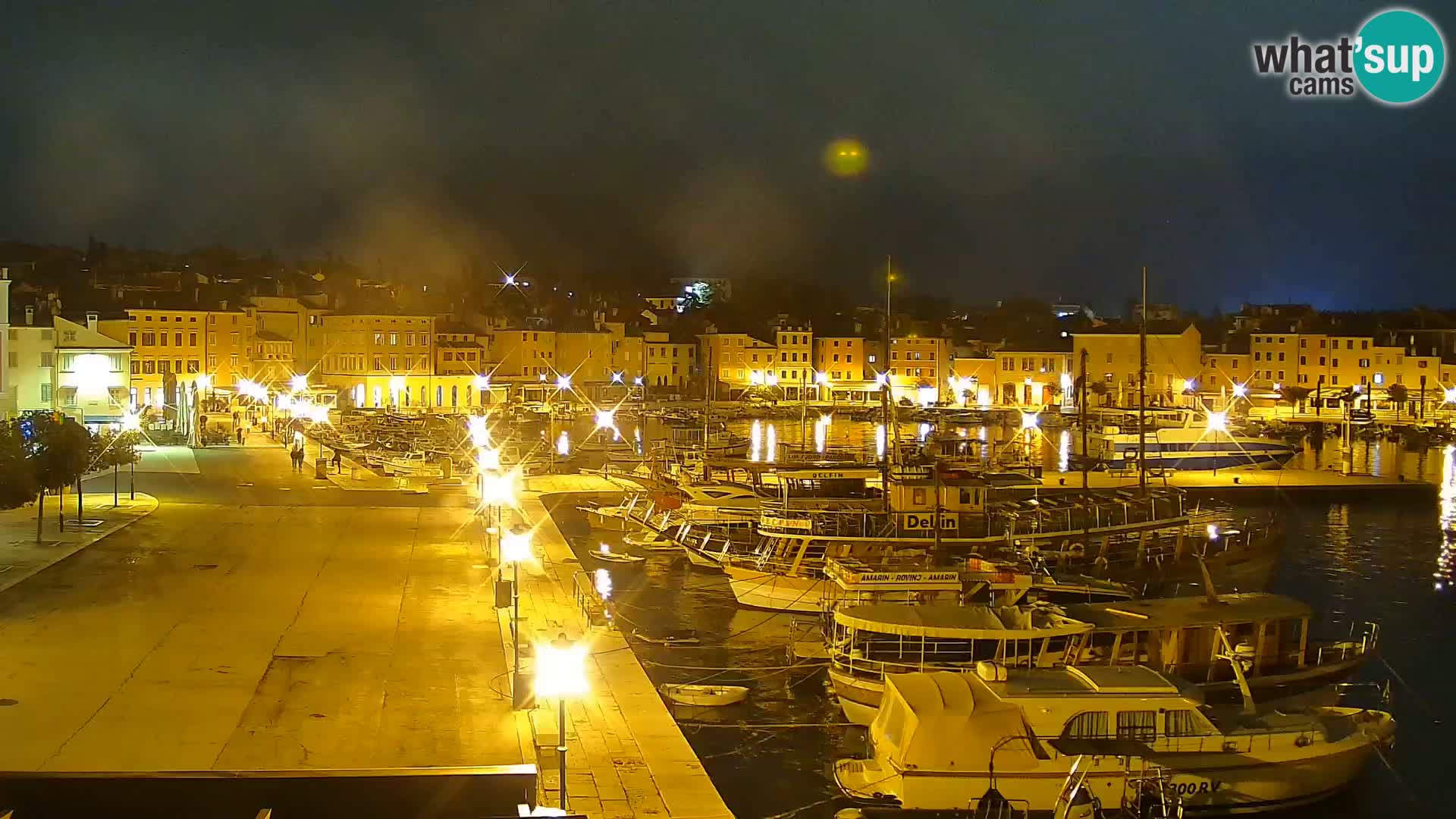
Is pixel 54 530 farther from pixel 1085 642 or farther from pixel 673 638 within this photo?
pixel 1085 642

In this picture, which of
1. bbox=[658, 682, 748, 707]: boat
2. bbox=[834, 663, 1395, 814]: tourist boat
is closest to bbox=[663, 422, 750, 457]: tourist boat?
bbox=[658, 682, 748, 707]: boat

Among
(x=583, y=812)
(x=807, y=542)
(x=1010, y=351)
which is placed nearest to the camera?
(x=583, y=812)

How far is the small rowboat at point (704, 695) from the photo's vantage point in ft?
40.2

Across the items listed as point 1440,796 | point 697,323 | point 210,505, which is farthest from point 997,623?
point 697,323

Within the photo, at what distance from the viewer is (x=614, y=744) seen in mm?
9688

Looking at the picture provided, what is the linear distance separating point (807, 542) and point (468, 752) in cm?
874

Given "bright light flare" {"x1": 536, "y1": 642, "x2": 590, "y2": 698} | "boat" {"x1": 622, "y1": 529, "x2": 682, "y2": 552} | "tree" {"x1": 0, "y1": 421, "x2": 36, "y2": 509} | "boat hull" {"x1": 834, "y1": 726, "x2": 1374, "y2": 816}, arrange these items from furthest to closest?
"boat" {"x1": 622, "y1": 529, "x2": 682, "y2": 552}, "tree" {"x1": 0, "y1": 421, "x2": 36, "y2": 509}, "boat hull" {"x1": 834, "y1": 726, "x2": 1374, "y2": 816}, "bright light flare" {"x1": 536, "y1": 642, "x2": 590, "y2": 698}

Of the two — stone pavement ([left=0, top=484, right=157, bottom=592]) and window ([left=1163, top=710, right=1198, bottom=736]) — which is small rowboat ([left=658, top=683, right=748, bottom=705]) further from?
stone pavement ([left=0, top=484, right=157, bottom=592])

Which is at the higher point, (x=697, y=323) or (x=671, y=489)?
(x=697, y=323)

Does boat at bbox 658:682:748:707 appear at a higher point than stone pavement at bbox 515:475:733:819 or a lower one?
lower

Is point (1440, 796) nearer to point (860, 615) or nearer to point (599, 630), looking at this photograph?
point (860, 615)

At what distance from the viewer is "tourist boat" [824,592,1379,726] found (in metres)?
11.9

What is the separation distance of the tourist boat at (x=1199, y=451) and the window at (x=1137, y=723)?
27.4 metres

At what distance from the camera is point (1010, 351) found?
223 ft
